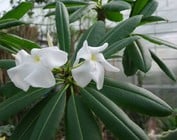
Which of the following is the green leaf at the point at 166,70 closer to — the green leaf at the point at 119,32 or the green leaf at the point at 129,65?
the green leaf at the point at 129,65

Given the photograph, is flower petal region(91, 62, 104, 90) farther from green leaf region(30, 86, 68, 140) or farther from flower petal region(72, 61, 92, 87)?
green leaf region(30, 86, 68, 140)

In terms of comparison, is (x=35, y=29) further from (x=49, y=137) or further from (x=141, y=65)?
(x=49, y=137)

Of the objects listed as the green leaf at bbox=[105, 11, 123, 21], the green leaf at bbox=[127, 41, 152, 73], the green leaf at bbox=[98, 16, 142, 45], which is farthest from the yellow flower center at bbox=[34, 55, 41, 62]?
the green leaf at bbox=[105, 11, 123, 21]

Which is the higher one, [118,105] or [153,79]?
[118,105]

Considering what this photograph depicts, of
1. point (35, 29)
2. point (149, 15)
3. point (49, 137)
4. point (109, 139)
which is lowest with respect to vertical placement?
point (109, 139)

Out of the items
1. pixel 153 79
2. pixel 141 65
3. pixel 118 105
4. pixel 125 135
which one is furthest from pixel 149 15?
pixel 153 79

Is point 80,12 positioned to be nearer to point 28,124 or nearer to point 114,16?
point 114,16

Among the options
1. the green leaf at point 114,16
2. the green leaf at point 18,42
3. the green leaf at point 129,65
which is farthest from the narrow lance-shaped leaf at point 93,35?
the green leaf at point 114,16
